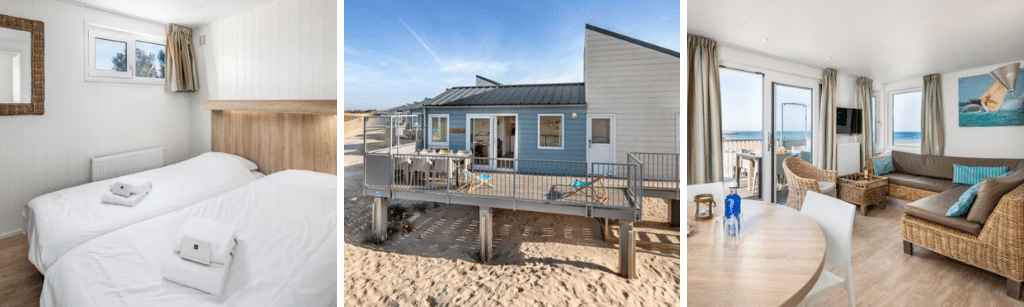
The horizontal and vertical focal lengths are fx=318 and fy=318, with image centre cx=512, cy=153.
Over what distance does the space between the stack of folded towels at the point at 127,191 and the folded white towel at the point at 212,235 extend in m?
0.15

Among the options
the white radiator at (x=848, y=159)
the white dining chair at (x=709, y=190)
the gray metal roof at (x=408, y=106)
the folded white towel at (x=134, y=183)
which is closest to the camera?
the folded white towel at (x=134, y=183)

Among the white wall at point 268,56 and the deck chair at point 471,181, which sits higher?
the white wall at point 268,56

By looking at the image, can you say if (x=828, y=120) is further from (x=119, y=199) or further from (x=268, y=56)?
(x=119, y=199)

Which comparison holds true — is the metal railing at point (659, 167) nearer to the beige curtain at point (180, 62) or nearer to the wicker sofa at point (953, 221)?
the beige curtain at point (180, 62)

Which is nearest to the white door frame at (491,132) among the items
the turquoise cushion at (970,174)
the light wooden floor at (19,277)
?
the light wooden floor at (19,277)

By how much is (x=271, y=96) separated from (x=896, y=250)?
8.86 ft

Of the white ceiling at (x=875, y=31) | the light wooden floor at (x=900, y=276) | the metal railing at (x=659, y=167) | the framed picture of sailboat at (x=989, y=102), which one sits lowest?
the light wooden floor at (x=900, y=276)

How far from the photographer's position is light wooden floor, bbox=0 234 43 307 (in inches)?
29.9

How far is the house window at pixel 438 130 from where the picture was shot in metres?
1.01

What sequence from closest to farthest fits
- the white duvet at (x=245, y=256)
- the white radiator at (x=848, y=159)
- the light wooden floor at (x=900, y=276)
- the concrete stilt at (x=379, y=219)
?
the white duvet at (x=245, y=256)
the concrete stilt at (x=379, y=219)
the light wooden floor at (x=900, y=276)
the white radiator at (x=848, y=159)

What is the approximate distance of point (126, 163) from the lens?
86 cm

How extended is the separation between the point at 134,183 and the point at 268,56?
0.47 metres

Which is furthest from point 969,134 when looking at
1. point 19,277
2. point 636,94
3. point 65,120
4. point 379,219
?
point 19,277

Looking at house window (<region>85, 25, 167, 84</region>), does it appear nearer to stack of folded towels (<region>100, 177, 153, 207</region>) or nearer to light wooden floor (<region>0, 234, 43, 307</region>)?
stack of folded towels (<region>100, 177, 153, 207</region>)
